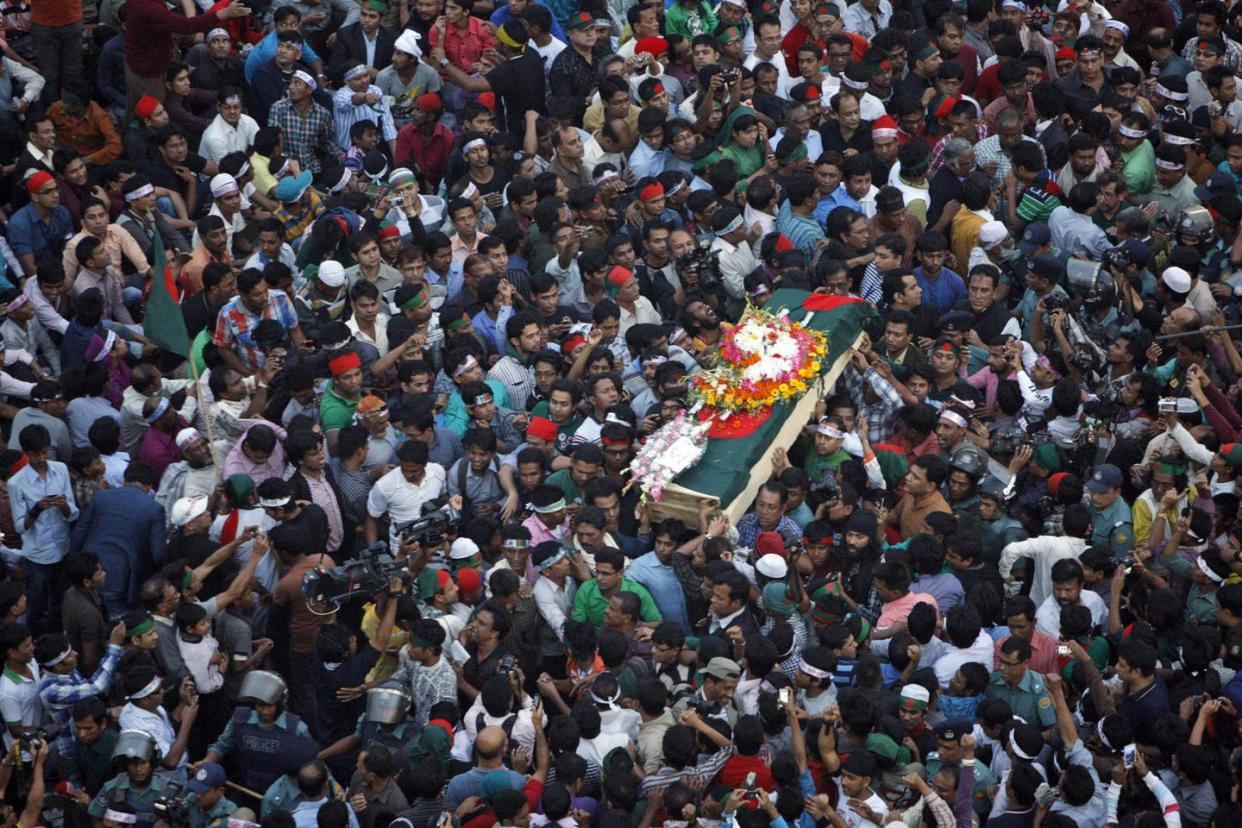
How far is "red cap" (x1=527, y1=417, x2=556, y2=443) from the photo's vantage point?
15781mm

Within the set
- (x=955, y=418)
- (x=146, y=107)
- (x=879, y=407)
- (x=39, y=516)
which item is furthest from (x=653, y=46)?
(x=39, y=516)

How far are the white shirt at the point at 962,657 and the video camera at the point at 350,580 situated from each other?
3.52 metres

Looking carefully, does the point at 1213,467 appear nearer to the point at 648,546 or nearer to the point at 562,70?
the point at 648,546

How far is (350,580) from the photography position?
1427cm

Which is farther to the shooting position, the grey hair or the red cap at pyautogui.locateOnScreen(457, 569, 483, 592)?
the grey hair

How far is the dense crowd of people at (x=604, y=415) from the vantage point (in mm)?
13422

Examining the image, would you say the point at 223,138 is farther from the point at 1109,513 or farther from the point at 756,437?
the point at 1109,513

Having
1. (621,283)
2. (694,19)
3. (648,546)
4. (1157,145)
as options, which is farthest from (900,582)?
(694,19)

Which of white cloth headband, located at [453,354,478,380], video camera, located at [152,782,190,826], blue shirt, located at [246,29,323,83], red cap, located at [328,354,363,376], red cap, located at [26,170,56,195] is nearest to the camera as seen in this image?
video camera, located at [152,782,190,826]

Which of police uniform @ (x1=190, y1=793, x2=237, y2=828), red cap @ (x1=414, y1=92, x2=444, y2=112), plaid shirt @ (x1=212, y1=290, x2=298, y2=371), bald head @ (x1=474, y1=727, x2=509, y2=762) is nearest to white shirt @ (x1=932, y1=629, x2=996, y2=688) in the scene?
bald head @ (x1=474, y1=727, x2=509, y2=762)

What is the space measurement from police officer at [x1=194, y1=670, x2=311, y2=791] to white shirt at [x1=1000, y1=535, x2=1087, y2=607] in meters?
4.89

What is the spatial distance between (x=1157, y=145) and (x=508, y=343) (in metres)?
6.11

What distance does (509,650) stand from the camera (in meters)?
14.4

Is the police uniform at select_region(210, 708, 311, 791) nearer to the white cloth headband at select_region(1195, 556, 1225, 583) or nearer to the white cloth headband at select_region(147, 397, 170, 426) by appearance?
the white cloth headband at select_region(147, 397, 170, 426)
